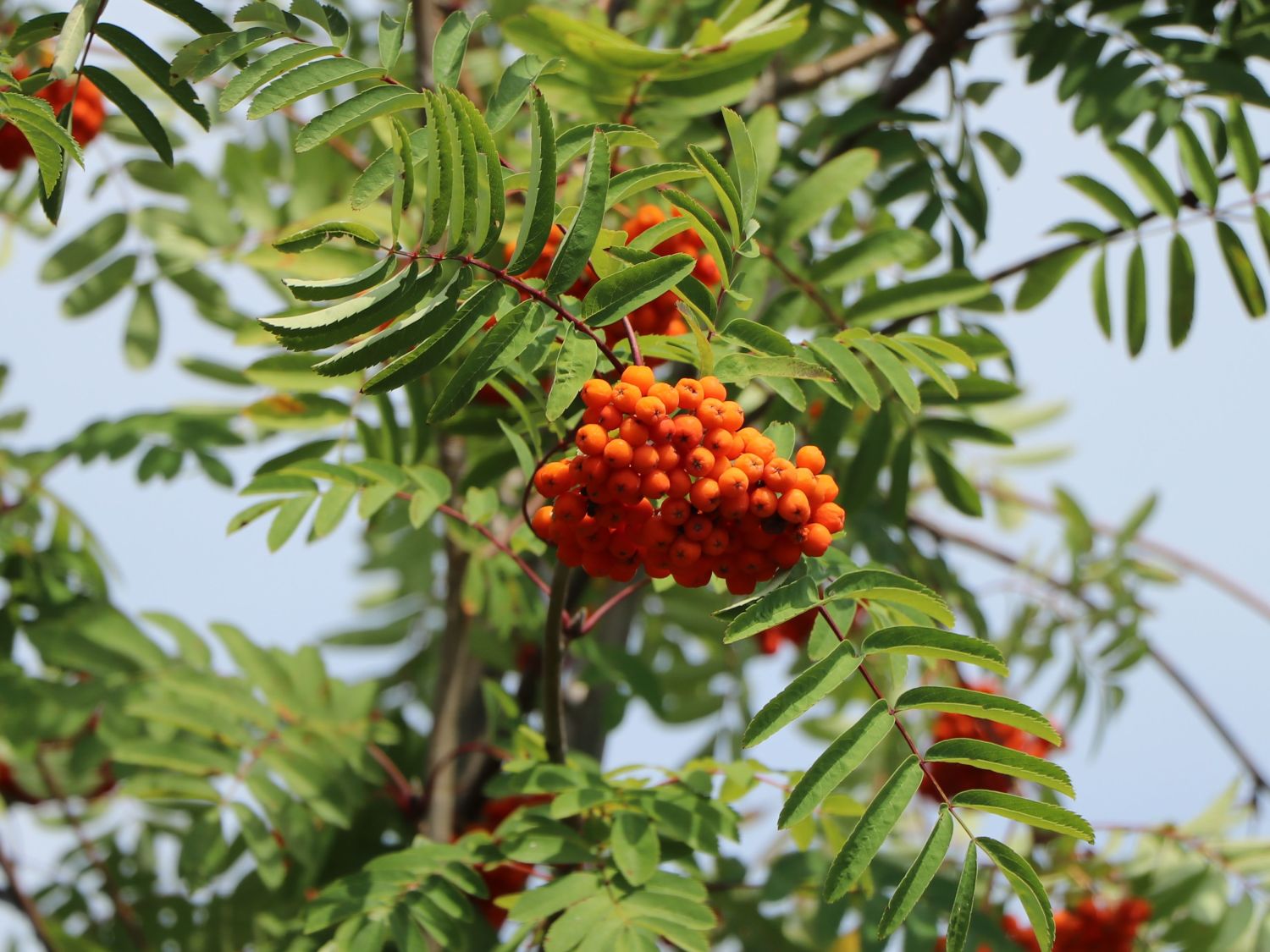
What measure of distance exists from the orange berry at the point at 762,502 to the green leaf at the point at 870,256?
986 mm

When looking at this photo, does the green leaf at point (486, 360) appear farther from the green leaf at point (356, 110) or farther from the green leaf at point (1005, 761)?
the green leaf at point (1005, 761)

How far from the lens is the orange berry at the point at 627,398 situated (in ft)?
4.35

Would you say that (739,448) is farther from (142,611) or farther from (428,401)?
(142,611)

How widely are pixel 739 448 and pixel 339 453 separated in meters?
1.16

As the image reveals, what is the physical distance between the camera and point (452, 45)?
59.5 inches

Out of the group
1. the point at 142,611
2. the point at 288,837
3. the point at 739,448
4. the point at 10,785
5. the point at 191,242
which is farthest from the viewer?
the point at 10,785

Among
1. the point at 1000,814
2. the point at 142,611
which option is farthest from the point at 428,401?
the point at 1000,814

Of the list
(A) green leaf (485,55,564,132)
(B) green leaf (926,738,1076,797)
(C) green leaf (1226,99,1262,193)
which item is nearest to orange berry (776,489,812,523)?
(B) green leaf (926,738,1076,797)

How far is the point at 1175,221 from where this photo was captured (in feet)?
7.52

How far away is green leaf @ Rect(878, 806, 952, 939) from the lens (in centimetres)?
131

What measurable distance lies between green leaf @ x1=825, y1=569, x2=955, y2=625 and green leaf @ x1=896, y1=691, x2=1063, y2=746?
86 mm

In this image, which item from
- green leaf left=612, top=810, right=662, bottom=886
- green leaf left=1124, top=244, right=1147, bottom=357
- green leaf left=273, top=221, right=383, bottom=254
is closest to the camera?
green leaf left=273, top=221, right=383, bottom=254

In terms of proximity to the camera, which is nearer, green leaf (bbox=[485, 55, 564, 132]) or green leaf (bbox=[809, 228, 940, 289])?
green leaf (bbox=[485, 55, 564, 132])

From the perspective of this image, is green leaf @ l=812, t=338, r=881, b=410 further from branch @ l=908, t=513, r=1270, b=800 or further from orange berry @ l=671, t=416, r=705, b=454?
branch @ l=908, t=513, r=1270, b=800
